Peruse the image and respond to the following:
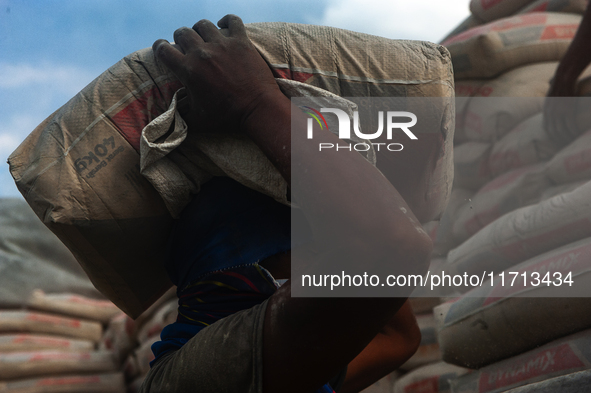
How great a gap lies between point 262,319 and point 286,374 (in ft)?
0.18

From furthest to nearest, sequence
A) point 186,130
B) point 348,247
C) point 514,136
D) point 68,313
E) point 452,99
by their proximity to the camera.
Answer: point 68,313 < point 514,136 < point 452,99 < point 186,130 < point 348,247

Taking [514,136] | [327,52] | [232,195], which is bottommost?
[514,136]

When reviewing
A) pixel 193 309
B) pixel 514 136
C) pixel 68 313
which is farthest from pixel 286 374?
pixel 68 313

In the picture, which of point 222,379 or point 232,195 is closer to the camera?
point 222,379

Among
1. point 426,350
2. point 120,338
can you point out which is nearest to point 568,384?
point 426,350

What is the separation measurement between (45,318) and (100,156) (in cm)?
168

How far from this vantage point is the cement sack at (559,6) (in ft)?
6.60

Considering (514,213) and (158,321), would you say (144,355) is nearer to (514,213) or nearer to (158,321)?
(158,321)

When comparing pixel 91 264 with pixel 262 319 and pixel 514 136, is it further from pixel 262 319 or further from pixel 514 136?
pixel 514 136

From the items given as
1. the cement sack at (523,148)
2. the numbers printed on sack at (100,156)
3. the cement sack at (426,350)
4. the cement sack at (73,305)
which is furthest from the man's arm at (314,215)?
the cement sack at (73,305)

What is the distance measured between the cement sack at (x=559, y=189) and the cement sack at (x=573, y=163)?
16 millimetres

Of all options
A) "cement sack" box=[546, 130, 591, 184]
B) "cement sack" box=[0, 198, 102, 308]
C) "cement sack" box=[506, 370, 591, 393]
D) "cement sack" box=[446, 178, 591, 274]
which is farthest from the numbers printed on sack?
"cement sack" box=[0, 198, 102, 308]

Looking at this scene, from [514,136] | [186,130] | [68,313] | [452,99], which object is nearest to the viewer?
[186,130]

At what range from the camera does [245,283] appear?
1.91ft
